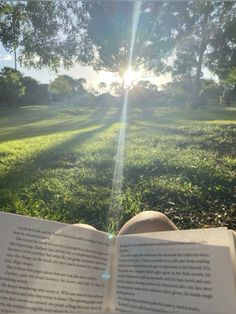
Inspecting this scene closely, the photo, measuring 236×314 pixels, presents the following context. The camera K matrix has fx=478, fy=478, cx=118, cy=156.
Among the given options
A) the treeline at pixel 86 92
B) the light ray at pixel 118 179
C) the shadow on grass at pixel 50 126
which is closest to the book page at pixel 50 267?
the light ray at pixel 118 179

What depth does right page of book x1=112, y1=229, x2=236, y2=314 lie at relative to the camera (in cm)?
166

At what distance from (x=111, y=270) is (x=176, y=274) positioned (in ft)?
0.89

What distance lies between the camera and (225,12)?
11938 mm

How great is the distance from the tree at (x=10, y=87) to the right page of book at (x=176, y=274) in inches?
850

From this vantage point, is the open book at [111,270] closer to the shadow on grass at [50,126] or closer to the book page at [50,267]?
the book page at [50,267]

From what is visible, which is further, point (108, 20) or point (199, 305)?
point (108, 20)

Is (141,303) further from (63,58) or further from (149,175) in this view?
(63,58)

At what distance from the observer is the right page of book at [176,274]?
65.5 inches

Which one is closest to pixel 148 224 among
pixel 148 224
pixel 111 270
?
pixel 148 224

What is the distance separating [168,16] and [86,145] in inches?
172

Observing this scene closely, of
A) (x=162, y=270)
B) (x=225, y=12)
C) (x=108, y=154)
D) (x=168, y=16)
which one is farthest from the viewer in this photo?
(x=168, y=16)

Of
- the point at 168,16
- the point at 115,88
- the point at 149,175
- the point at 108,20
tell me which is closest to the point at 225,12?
the point at 168,16

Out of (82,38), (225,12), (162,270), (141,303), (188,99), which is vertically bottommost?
(188,99)

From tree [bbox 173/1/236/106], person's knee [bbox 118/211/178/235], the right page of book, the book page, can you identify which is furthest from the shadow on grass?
the right page of book
